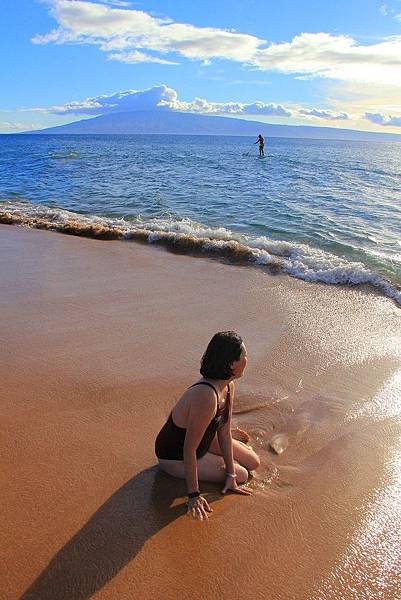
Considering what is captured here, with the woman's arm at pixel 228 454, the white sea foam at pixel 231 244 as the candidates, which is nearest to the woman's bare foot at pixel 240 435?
the woman's arm at pixel 228 454

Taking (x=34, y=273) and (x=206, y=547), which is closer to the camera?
(x=206, y=547)

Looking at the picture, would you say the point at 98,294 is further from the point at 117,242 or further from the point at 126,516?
the point at 126,516

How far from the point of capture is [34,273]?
26.2 feet

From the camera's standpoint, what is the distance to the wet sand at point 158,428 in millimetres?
2744

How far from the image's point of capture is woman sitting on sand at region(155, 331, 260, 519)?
3061 millimetres

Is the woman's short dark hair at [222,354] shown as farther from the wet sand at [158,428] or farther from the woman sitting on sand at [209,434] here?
the wet sand at [158,428]

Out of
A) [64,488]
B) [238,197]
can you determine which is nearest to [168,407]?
[64,488]

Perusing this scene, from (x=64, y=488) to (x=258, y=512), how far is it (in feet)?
4.36

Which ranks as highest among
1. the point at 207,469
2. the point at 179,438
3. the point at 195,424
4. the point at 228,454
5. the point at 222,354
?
the point at 222,354

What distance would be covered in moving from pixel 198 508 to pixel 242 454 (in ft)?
1.96

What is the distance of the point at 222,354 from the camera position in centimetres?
303

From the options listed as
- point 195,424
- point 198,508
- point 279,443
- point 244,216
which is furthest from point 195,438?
point 244,216

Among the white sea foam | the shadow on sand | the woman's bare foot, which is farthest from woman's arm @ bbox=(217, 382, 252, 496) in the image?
the white sea foam

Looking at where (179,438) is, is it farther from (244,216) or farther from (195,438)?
(244,216)
